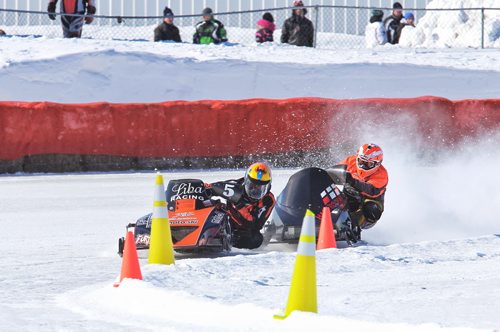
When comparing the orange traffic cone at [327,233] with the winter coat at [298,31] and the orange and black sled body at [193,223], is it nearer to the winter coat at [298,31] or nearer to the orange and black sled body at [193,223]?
the orange and black sled body at [193,223]

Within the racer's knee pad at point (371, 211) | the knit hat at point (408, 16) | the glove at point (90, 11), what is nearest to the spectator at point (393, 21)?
the knit hat at point (408, 16)

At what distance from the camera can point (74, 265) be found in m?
10.3

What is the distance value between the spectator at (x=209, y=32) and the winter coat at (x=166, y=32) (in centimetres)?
47

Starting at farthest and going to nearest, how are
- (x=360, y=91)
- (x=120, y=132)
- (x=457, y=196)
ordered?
(x=360, y=91), (x=120, y=132), (x=457, y=196)

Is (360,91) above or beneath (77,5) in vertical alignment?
beneath

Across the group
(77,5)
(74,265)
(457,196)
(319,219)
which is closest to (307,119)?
(457,196)

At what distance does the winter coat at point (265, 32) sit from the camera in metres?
24.8

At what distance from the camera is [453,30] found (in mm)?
28984

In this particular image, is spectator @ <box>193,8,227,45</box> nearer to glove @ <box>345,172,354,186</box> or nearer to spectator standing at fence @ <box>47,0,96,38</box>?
spectator standing at fence @ <box>47,0,96,38</box>

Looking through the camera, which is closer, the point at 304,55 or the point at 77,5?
the point at 77,5

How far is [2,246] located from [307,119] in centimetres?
879

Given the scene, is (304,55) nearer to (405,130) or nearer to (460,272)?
(405,130)

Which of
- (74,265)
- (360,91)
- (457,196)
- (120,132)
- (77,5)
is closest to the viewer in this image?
(74,265)

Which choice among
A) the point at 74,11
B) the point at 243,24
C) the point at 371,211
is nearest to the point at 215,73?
the point at 243,24
